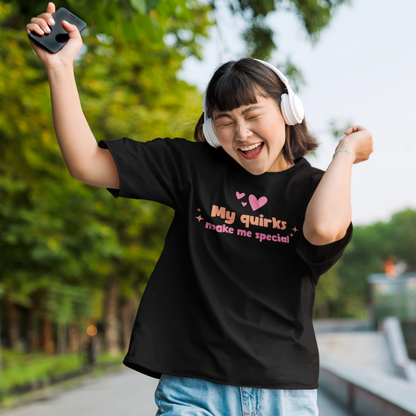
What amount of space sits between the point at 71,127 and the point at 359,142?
0.92 meters

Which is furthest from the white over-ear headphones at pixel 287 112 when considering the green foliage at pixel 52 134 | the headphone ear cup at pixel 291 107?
the green foliage at pixel 52 134

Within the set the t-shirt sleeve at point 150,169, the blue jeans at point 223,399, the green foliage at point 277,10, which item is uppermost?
the green foliage at point 277,10

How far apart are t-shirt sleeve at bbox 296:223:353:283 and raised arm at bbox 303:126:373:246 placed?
0.04m

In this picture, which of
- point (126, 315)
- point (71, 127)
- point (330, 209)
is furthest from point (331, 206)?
point (126, 315)

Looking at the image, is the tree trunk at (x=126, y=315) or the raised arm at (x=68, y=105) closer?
the raised arm at (x=68, y=105)

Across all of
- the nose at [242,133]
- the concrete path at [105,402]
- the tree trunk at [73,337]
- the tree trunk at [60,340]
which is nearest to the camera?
the nose at [242,133]

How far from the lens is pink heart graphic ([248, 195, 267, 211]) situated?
168 centimetres

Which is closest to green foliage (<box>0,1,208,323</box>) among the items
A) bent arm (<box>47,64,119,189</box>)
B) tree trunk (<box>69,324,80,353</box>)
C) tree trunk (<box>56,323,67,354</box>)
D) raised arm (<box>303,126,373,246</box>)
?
bent arm (<box>47,64,119,189</box>)

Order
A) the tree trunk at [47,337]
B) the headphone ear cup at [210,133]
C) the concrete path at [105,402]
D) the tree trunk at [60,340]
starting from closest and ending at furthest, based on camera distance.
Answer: the headphone ear cup at [210,133]
the concrete path at [105,402]
the tree trunk at [60,340]
the tree trunk at [47,337]

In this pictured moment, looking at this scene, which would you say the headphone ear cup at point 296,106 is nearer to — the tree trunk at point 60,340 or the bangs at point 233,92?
the bangs at point 233,92

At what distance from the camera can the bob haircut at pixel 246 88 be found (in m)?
1.63

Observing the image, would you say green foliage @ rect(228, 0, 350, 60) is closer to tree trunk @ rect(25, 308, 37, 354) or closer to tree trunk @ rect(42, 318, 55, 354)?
tree trunk @ rect(25, 308, 37, 354)

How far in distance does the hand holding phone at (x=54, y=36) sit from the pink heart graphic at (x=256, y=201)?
731 millimetres

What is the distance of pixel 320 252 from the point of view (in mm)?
1571
